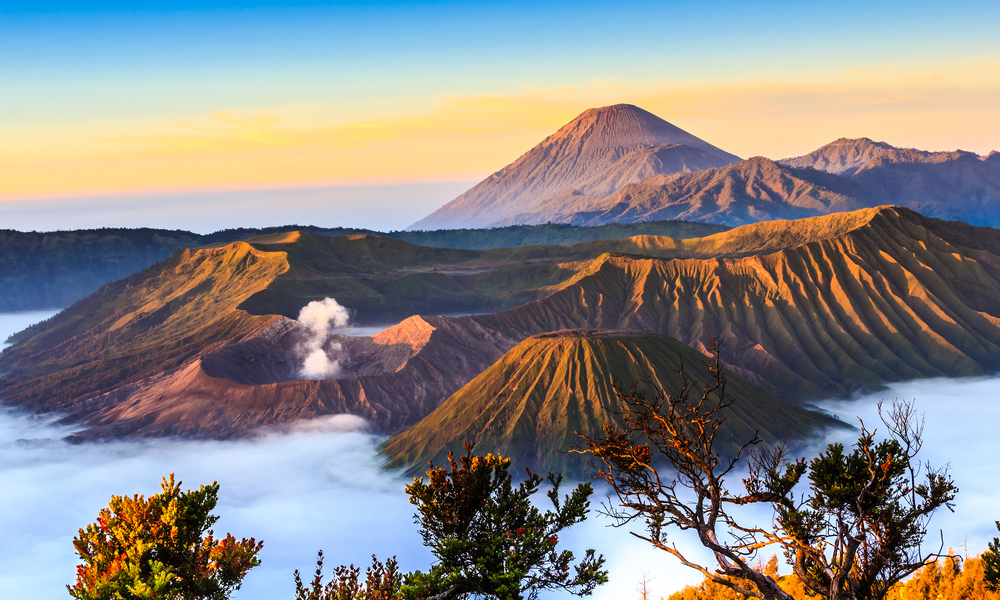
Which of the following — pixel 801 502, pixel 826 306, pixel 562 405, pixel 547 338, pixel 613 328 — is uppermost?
pixel 826 306

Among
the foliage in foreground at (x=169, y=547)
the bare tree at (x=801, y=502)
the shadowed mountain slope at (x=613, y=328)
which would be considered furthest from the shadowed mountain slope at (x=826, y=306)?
the foliage in foreground at (x=169, y=547)

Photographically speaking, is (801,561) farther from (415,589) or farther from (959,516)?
(959,516)

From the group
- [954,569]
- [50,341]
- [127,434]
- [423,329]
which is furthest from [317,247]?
[954,569]

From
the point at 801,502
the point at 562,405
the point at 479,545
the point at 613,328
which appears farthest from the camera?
the point at 613,328

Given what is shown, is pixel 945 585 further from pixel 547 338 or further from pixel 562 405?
pixel 547 338

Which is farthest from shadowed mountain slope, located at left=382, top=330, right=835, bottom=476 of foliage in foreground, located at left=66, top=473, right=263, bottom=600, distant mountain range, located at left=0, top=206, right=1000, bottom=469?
foliage in foreground, located at left=66, top=473, right=263, bottom=600

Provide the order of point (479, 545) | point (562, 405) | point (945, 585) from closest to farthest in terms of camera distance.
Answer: point (479, 545) → point (945, 585) → point (562, 405)

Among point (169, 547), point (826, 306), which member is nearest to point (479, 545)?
point (169, 547)

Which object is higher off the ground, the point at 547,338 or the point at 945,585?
the point at 547,338
